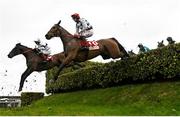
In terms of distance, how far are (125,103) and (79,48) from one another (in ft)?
13.3

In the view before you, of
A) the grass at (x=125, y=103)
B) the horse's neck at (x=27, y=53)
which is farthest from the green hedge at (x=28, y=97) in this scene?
the grass at (x=125, y=103)

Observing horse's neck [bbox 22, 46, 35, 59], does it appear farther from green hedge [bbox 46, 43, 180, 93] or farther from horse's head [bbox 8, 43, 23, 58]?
green hedge [bbox 46, 43, 180, 93]

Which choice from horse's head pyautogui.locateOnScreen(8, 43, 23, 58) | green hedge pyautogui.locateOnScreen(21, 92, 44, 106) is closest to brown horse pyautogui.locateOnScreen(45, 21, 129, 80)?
horse's head pyautogui.locateOnScreen(8, 43, 23, 58)

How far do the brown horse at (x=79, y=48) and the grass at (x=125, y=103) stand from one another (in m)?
1.78

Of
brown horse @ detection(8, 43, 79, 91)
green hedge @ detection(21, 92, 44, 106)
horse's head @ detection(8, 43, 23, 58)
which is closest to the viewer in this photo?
brown horse @ detection(8, 43, 79, 91)

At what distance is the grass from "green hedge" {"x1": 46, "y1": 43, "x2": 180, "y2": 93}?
1.52ft

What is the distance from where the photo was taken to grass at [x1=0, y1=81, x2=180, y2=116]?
16.6m

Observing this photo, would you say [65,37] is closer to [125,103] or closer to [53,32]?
[53,32]

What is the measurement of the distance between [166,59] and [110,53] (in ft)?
12.4

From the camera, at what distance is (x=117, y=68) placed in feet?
79.0

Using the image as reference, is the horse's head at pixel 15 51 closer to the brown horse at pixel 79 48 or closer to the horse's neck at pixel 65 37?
the brown horse at pixel 79 48

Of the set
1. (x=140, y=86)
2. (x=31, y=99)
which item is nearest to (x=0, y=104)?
(x=31, y=99)

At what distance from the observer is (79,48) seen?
75.1 ft

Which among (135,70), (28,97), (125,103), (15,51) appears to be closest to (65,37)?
(135,70)
